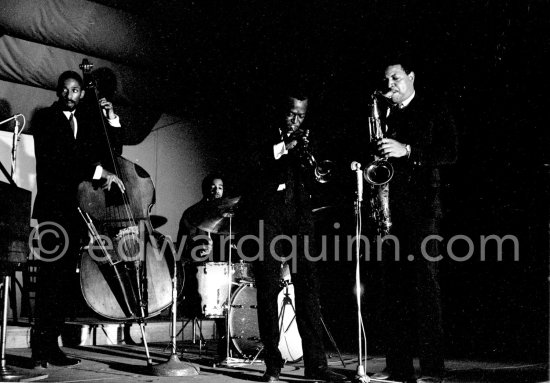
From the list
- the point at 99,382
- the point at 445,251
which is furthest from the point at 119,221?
the point at 445,251

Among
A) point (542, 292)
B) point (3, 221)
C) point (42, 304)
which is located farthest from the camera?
point (542, 292)

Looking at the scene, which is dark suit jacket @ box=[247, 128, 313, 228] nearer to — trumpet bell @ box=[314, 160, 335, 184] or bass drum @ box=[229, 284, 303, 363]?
trumpet bell @ box=[314, 160, 335, 184]

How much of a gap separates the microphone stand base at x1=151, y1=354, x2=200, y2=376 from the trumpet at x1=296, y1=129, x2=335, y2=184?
4.57ft

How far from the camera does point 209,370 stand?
374cm

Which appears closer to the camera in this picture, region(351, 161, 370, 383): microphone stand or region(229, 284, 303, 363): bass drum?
region(351, 161, 370, 383): microphone stand

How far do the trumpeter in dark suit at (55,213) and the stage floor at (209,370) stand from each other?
0.27 meters

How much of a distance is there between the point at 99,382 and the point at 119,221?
1.04 metres

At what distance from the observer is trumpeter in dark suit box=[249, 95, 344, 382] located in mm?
3125

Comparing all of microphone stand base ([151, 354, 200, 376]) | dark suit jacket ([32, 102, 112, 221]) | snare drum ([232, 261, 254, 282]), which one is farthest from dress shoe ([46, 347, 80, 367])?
snare drum ([232, 261, 254, 282])

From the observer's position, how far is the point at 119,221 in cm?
371

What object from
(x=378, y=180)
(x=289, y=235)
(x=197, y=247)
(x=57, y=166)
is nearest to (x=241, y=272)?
(x=197, y=247)

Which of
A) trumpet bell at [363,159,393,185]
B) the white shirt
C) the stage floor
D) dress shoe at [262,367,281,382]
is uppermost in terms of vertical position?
the white shirt

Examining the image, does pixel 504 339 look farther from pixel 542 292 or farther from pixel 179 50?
pixel 179 50

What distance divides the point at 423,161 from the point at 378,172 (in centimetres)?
25
